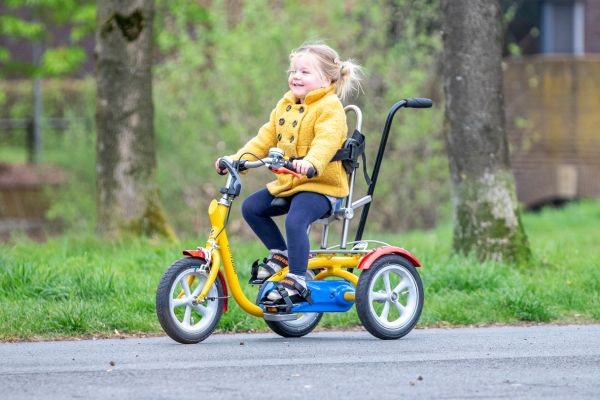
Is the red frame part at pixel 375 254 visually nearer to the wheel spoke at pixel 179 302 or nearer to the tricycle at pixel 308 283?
the tricycle at pixel 308 283

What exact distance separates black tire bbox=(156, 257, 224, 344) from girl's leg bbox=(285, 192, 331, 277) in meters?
0.46

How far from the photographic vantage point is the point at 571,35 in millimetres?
23625

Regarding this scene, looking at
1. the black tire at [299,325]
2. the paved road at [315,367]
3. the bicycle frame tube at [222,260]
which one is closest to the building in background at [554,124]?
the black tire at [299,325]

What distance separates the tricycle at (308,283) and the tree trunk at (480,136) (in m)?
2.81

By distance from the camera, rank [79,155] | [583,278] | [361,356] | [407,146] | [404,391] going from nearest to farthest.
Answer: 1. [404,391]
2. [361,356]
3. [583,278]
4. [407,146]
5. [79,155]

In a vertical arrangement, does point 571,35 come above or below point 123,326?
above

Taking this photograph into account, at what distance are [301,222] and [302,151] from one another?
0.50m

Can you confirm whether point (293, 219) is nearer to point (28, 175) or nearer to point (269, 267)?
point (269, 267)

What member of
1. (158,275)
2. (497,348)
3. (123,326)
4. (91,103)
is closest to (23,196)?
(91,103)

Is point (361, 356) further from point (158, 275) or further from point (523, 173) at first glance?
point (523, 173)

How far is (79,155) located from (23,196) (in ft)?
14.6

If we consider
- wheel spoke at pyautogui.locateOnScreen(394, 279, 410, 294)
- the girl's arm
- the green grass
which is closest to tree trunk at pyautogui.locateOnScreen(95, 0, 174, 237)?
the green grass

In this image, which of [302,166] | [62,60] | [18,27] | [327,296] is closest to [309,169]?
[302,166]

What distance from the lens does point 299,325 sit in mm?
8586
